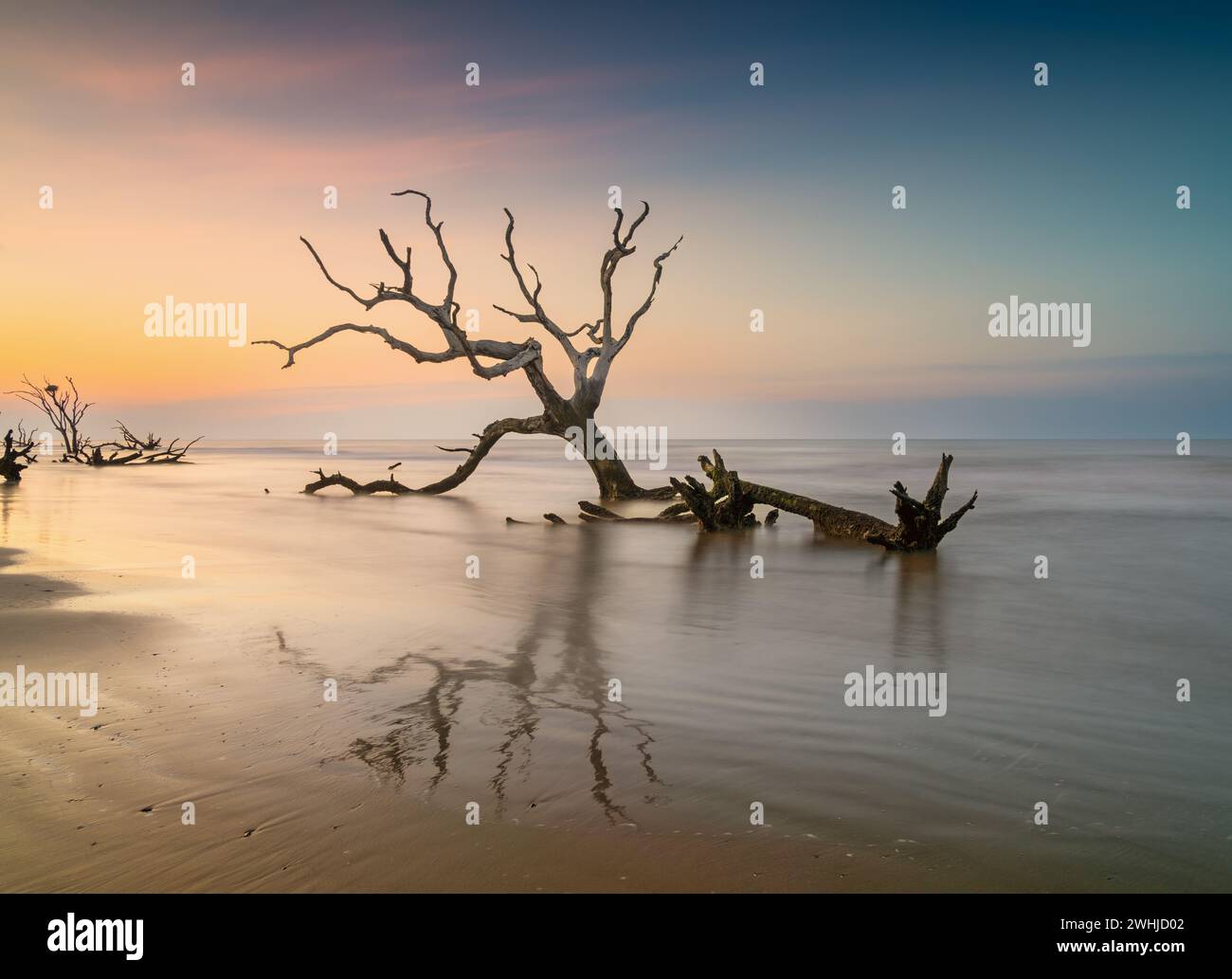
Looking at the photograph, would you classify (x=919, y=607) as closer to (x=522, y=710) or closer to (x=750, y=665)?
(x=750, y=665)

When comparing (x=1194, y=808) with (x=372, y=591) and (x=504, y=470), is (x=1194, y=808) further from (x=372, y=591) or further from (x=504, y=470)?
(x=504, y=470)

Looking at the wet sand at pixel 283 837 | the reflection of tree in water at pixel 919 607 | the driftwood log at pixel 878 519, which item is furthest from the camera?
the driftwood log at pixel 878 519

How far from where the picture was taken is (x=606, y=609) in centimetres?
774

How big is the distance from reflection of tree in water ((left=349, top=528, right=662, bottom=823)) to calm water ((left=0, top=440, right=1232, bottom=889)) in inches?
0.8

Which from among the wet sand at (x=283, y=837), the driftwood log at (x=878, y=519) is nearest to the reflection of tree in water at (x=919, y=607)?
the driftwood log at (x=878, y=519)

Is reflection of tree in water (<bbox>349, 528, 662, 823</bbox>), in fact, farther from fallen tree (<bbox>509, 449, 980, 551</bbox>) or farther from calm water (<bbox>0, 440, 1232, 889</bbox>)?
fallen tree (<bbox>509, 449, 980, 551</bbox>)

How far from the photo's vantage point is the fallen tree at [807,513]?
11.7 m

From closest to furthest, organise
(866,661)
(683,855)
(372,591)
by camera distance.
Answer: (683,855) → (866,661) → (372,591)

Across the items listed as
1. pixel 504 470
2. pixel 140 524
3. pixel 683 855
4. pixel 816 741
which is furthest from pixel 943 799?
pixel 504 470

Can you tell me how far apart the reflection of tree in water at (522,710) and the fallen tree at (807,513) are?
6.10 m

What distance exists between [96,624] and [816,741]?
5.64 meters

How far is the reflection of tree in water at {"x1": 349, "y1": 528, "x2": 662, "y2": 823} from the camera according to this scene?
3.67m
